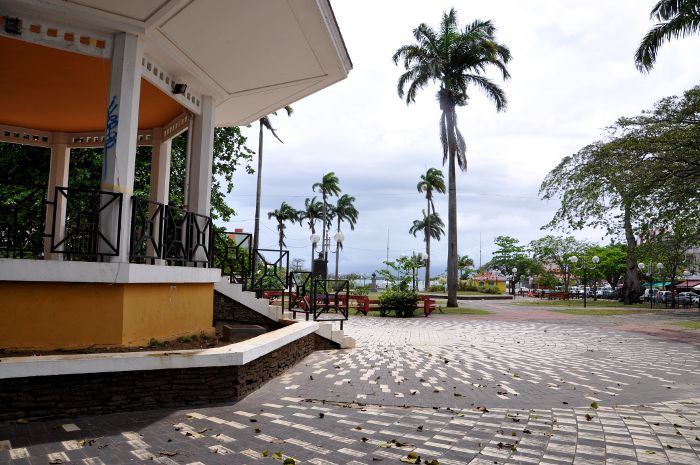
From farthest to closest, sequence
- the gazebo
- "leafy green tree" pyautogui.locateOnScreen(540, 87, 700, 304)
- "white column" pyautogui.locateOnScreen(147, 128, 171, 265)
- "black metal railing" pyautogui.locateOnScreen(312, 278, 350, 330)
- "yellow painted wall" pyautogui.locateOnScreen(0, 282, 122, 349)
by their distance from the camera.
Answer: "leafy green tree" pyautogui.locateOnScreen(540, 87, 700, 304) → "black metal railing" pyautogui.locateOnScreen(312, 278, 350, 330) → "white column" pyautogui.locateOnScreen(147, 128, 171, 265) → the gazebo → "yellow painted wall" pyautogui.locateOnScreen(0, 282, 122, 349)

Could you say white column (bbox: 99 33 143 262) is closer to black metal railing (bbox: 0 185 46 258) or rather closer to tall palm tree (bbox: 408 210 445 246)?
black metal railing (bbox: 0 185 46 258)

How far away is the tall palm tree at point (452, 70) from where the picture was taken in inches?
1090

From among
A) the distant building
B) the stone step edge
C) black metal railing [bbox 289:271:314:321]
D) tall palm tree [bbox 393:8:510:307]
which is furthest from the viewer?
the distant building

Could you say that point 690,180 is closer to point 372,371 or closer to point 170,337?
point 372,371

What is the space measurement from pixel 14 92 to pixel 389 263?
70.7 ft

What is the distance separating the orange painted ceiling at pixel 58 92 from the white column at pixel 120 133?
1249 millimetres

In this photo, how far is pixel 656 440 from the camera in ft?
15.8

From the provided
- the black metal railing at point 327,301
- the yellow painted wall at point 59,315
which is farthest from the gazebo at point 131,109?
the black metal railing at point 327,301

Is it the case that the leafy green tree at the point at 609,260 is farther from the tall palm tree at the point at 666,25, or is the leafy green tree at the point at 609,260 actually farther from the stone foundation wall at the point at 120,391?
the stone foundation wall at the point at 120,391

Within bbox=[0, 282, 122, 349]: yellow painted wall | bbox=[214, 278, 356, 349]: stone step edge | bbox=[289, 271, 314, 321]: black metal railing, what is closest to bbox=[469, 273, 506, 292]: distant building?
bbox=[289, 271, 314, 321]: black metal railing

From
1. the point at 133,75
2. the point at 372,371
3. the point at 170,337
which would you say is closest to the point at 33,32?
the point at 133,75

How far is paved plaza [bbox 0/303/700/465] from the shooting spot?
14.1ft

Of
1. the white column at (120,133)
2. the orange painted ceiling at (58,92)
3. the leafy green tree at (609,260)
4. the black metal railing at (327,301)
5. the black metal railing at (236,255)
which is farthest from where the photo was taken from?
the leafy green tree at (609,260)

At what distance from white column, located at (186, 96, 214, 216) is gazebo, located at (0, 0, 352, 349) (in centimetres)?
2
